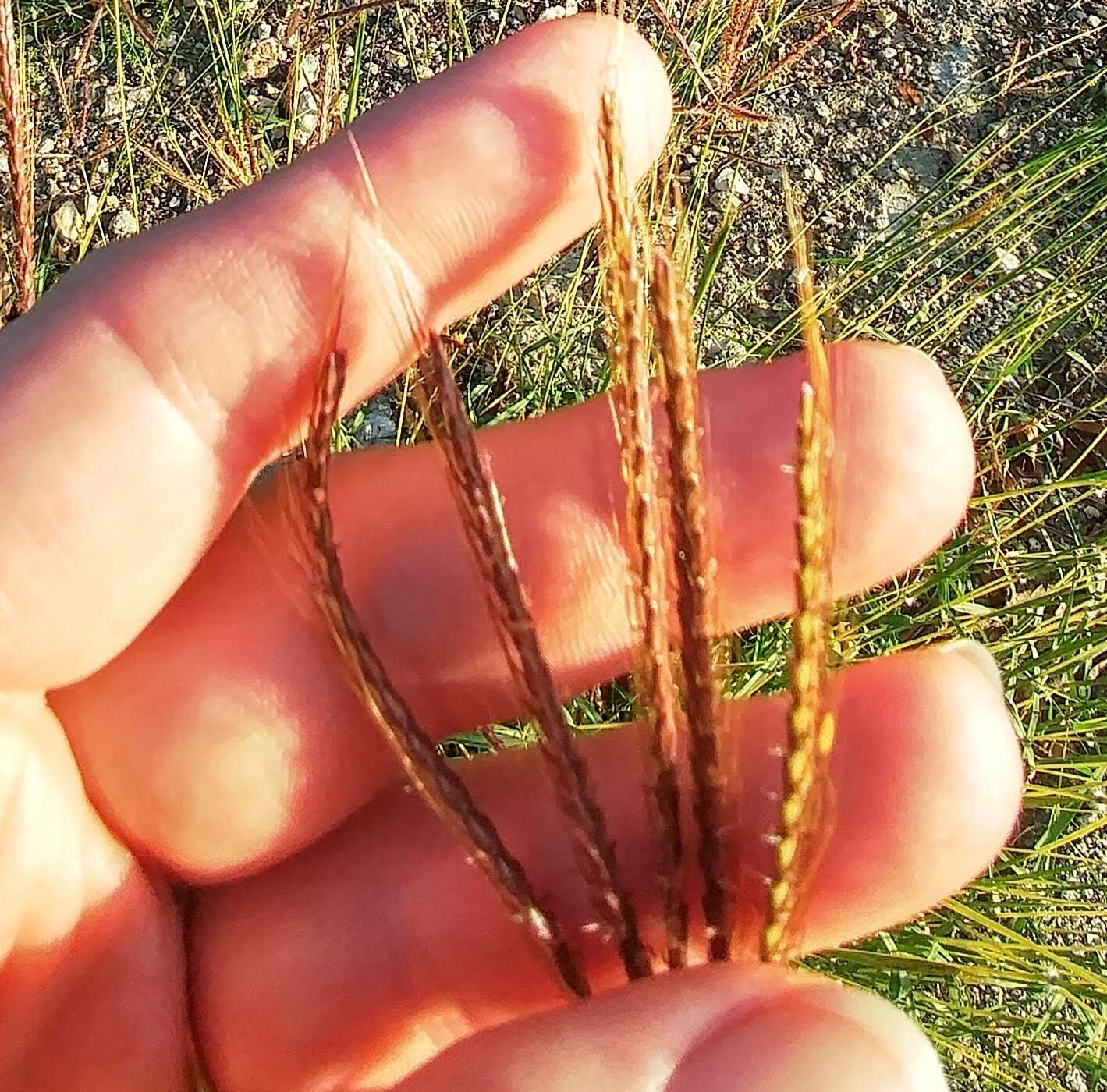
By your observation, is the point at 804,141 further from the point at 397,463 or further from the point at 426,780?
the point at 426,780

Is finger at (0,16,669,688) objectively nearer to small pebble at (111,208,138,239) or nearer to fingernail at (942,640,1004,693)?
fingernail at (942,640,1004,693)

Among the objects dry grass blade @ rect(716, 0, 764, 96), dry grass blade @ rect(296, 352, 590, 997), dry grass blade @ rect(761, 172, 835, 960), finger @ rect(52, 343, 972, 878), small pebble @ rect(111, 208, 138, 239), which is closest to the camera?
dry grass blade @ rect(761, 172, 835, 960)

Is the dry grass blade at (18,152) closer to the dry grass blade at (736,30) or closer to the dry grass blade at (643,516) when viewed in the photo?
the dry grass blade at (643,516)

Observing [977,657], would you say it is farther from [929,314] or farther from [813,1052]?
[929,314]

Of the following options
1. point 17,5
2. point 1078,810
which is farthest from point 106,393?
point 17,5

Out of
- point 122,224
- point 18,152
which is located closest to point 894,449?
point 18,152

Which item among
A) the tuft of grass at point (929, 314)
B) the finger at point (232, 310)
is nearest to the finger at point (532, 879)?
the tuft of grass at point (929, 314)

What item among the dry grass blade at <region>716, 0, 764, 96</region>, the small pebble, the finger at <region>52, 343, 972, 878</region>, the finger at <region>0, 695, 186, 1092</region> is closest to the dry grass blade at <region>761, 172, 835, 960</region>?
the finger at <region>52, 343, 972, 878</region>
